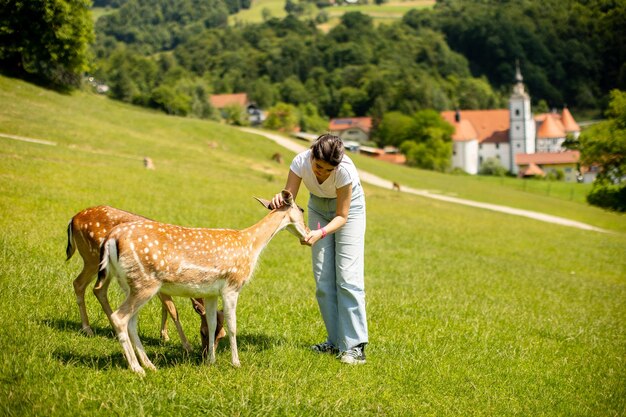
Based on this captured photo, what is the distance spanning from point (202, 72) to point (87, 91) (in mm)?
125317

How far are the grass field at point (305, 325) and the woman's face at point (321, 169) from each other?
7.19ft

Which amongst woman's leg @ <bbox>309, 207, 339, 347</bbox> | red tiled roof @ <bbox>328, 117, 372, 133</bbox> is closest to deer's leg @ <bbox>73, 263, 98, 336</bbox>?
woman's leg @ <bbox>309, 207, 339, 347</bbox>

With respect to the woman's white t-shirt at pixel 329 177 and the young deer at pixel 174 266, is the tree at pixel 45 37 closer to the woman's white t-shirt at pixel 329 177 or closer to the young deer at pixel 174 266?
the woman's white t-shirt at pixel 329 177

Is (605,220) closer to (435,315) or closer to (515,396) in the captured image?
(435,315)

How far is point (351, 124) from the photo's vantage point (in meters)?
148

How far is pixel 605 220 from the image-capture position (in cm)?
4834

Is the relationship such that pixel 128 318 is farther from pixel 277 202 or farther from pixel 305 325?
pixel 305 325

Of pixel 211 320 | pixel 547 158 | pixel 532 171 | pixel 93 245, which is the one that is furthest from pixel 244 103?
pixel 211 320

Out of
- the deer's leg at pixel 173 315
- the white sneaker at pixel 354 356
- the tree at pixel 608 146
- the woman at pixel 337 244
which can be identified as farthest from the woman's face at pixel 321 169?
the tree at pixel 608 146

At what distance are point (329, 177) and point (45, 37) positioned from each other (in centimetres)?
4346

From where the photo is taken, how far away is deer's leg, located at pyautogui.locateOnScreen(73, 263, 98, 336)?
761 centimetres

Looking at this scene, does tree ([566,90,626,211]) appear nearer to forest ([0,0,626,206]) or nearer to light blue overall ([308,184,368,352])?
forest ([0,0,626,206])

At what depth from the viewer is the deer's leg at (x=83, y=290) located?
7.61 metres

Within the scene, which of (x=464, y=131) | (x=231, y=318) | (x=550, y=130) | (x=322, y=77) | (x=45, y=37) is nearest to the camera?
(x=231, y=318)
